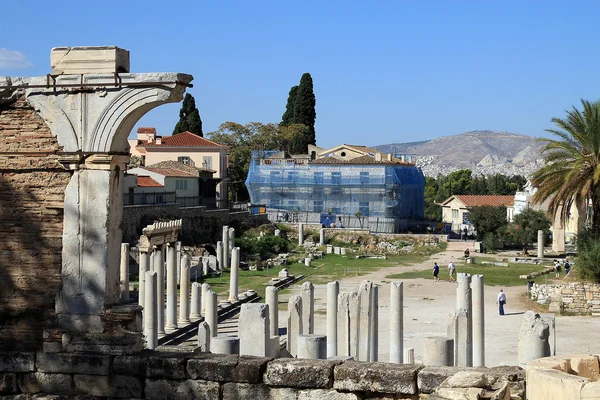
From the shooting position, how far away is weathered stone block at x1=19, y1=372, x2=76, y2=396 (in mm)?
8336

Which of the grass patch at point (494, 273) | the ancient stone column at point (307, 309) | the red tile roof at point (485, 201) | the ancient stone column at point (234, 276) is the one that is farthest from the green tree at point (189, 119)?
the ancient stone column at point (307, 309)

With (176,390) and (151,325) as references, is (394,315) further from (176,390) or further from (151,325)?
(176,390)

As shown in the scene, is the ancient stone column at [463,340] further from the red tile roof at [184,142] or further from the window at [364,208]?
the red tile roof at [184,142]

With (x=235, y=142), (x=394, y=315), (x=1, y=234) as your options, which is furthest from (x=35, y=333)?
(x=235, y=142)

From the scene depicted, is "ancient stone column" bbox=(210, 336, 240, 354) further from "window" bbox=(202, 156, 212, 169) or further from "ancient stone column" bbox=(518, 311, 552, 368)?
"window" bbox=(202, 156, 212, 169)

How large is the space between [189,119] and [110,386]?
2651 inches

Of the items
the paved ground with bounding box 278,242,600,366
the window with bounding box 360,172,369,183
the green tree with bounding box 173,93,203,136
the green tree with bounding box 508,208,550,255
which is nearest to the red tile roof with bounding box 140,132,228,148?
the green tree with bounding box 173,93,203,136

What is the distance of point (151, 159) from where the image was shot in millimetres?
64375

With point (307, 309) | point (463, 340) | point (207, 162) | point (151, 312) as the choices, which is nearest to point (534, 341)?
point (463, 340)

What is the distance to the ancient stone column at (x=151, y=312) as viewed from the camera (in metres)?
20.0

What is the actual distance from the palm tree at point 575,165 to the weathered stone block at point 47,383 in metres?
23.0

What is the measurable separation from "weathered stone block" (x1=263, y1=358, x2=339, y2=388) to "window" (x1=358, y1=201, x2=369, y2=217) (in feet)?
179

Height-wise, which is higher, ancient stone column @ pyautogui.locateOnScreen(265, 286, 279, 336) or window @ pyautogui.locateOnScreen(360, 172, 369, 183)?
window @ pyautogui.locateOnScreen(360, 172, 369, 183)

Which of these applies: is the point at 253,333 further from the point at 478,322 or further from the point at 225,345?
the point at 478,322
